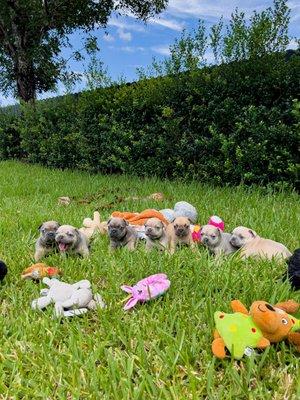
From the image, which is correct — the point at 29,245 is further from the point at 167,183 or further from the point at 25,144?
the point at 25,144

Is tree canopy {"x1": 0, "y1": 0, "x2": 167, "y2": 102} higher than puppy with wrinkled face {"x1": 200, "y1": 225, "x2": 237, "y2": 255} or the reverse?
higher

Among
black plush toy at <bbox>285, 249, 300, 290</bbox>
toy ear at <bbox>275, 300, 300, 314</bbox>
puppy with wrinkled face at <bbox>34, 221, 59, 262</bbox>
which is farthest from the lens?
puppy with wrinkled face at <bbox>34, 221, 59, 262</bbox>

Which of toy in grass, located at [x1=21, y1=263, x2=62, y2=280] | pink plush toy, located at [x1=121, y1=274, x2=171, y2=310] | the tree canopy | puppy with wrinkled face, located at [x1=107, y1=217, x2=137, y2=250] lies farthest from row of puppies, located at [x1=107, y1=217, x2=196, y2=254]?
the tree canopy

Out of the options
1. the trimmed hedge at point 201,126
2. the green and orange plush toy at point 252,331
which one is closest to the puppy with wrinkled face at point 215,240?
the green and orange plush toy at point 252,331


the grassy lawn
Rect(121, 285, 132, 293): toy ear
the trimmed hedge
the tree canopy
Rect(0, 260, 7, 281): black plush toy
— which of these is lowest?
the grassy lawn

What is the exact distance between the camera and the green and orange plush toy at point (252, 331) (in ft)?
7.68

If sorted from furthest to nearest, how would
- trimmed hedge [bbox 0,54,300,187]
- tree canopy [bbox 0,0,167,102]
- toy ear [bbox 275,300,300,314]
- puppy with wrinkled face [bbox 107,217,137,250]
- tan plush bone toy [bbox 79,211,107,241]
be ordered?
tree canopy [bbox 0,0,167,102]
trimmed hedge [bbox 0,54,300,187]
tan plush bone toy [bbox 79,211,107,241]
puppy with wrinkled face [bbox 107,217,137,250]
toy ear [bbox 275,300,300,314]

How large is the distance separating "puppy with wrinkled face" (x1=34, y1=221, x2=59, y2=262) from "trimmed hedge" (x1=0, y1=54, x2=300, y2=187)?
4676mm

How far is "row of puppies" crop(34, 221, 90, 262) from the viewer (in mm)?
4008

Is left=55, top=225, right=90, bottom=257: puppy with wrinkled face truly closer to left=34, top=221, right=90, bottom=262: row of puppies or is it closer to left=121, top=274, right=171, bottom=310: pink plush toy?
left=34, top=221, right=90, bottom=262: row of puppies

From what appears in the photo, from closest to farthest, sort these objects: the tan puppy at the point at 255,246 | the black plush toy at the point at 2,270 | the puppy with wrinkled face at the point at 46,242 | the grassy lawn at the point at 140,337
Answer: the grassy lawn at the point at 140,337
the black plush toy at the point at 2,270
the tan puppy at the point at 255,246
the puppy with wrinkled face at the point at 46,242

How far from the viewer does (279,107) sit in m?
7.94

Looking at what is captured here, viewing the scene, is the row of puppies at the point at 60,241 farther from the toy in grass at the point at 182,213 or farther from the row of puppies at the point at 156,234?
the toy in grass at the point at 182,213

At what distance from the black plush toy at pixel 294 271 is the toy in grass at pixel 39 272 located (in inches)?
67.6
